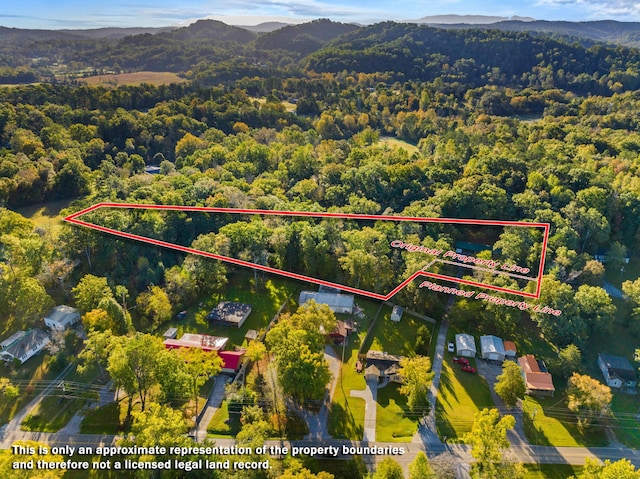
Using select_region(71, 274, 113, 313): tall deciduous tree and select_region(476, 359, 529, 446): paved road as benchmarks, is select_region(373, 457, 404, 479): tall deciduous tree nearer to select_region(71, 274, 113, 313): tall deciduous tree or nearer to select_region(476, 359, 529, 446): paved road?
select_region(476, 359, 529, 446): paved road

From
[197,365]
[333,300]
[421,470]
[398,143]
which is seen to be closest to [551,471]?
[421,470]

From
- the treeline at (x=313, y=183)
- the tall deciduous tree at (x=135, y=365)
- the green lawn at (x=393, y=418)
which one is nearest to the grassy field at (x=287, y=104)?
the treeline at (x=313, y=183)

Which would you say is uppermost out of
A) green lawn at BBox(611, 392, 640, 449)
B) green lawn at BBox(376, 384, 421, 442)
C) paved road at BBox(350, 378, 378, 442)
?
paved road at BBox(350, 378, 378, 442)

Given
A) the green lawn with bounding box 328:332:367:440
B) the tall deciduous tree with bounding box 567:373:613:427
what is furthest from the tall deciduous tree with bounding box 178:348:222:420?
the tall deciduous tree with bounding box 567:373:613:427

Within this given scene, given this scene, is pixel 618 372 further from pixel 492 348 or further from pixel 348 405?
pixel 348 405

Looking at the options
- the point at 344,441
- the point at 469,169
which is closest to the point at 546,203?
the point at 469,169

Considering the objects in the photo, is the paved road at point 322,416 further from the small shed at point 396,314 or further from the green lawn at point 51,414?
the green lawn at point 51,414

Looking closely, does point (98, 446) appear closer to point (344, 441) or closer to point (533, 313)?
point (344, 441)

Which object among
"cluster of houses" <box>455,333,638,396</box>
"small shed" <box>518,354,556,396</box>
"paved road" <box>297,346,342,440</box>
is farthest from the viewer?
"cluster of houses" <box>455,333,638,396</box>
